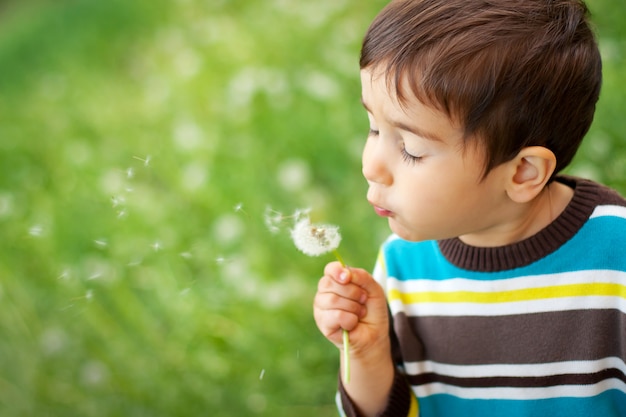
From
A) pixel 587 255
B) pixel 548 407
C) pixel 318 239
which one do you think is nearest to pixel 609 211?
pixel 587 255

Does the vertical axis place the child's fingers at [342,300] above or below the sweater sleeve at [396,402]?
above

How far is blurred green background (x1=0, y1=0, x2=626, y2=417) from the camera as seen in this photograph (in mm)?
1723

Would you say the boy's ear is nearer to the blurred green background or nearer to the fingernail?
the fingernail

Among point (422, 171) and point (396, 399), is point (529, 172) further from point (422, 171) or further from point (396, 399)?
point (396, 399)

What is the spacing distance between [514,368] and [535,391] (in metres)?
0.04

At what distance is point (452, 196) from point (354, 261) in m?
0.86

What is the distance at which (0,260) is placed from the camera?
2.09 metres

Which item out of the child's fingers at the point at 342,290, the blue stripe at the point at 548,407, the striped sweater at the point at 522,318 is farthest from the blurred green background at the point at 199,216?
the blue stripe at the point at 548,407

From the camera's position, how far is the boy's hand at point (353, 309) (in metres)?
1.00

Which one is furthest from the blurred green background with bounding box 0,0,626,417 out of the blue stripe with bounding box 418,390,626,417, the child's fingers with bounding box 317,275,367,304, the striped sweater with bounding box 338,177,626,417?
the blue stripe with bounding box 418,390,626,417

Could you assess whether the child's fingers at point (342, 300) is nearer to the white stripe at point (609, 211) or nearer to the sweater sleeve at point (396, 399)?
the sweater sleeve at point (396, 399)

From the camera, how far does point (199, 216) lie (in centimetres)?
212

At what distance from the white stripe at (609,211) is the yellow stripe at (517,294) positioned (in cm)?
9

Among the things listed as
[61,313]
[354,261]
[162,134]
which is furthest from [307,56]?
[61,313]
